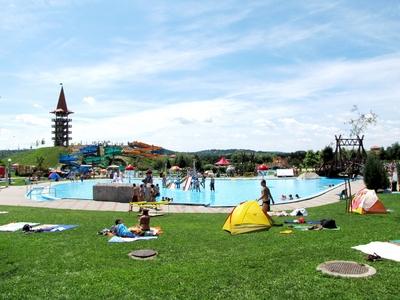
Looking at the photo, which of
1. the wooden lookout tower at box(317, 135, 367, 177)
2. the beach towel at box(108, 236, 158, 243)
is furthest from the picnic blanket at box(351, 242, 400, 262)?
the wooden lookout tower at box(317, 135, 367, 177)

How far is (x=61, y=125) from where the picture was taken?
427 ft

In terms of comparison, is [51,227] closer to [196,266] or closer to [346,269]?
[196,266]

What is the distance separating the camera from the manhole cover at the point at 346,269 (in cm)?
803

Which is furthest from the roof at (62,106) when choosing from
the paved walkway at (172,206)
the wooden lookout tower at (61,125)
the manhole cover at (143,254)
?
the manhole cover at (143,254)

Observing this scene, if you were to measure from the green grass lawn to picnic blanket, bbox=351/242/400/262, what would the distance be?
14.7 inches

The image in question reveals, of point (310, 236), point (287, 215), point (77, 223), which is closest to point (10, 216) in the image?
point (77, 223)

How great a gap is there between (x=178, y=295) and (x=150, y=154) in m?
121

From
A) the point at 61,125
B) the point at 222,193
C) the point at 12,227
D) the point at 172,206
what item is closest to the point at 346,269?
the point at 12,227

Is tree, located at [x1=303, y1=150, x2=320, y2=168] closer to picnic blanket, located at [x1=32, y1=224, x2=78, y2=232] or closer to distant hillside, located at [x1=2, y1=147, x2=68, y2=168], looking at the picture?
distant hillside, located at [x1=2, y1=147, x2=68, y2=168]

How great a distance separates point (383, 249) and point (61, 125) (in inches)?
5070

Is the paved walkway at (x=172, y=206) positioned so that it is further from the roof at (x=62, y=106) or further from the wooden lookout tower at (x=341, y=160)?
the roof at (x=62, y=106)

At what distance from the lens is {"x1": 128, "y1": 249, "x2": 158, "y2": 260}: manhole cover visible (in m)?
10.3

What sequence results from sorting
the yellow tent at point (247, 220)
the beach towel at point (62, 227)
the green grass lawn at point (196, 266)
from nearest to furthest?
the green grass lawn at point (196, 266) → the yellow tent at point (247, 220) → the beach towel at point (62, 227)

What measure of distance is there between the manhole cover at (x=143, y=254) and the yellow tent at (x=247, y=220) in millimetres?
3807
